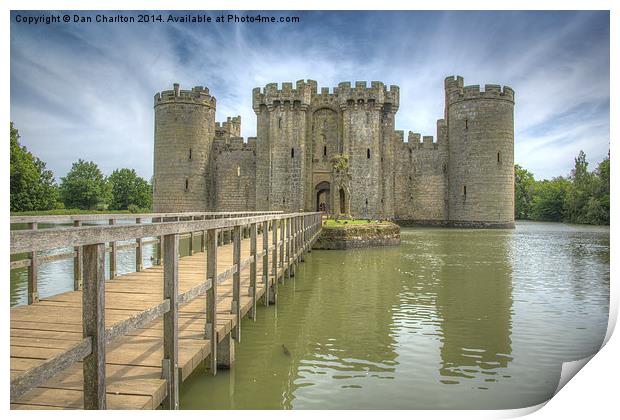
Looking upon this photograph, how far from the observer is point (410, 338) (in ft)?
18.5

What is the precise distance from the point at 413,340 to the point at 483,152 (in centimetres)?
2610

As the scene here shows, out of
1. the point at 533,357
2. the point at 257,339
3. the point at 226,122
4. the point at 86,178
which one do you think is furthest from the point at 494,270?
the point at 86,178

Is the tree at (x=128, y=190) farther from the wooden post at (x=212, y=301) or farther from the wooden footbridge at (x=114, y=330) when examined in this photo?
the wooden post at (x=212, y=301)

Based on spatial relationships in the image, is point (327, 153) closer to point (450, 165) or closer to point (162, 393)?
point (450, 165)

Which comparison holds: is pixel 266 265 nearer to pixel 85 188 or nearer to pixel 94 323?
pixel 94 323

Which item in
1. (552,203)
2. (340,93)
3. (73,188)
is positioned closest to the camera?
(340,93)

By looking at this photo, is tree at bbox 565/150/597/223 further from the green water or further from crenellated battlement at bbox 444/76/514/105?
the green water

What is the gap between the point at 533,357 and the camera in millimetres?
5000

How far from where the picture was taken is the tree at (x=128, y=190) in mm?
60531

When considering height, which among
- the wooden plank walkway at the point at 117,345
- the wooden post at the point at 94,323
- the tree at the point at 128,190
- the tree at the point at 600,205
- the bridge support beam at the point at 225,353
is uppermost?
the tree at the point at 128,190

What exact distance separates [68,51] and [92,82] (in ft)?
6.27

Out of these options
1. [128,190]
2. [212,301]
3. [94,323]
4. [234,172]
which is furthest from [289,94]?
[128,190]

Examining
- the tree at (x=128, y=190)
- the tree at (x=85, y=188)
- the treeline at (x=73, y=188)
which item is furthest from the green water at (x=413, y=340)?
the tree at (x=128, y=190)
